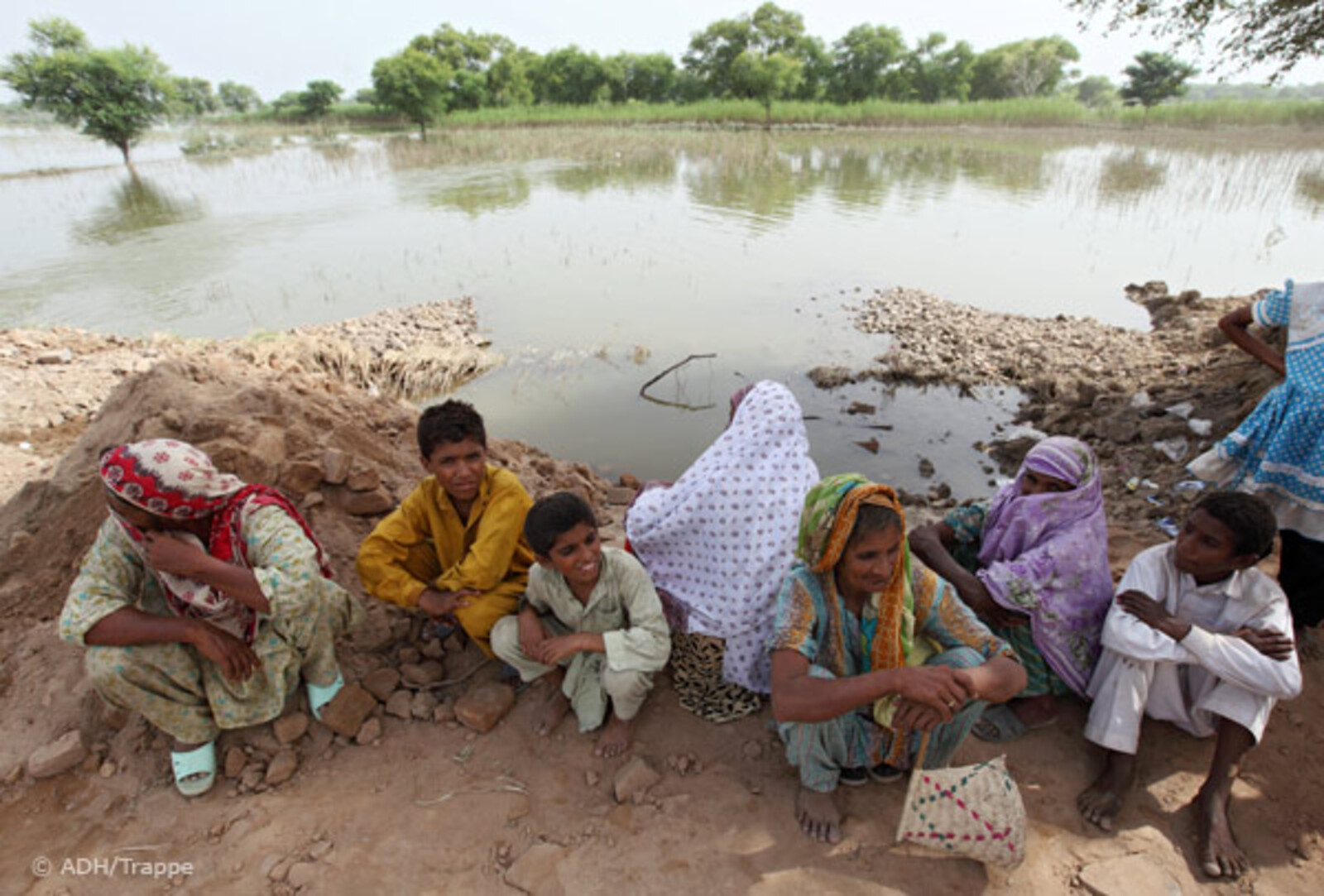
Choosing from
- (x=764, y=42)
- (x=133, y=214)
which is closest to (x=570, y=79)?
(x=764, y=42)

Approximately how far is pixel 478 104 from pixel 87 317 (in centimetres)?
3788

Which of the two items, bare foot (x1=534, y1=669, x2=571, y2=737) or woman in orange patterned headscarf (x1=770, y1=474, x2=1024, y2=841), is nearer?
woman in orange patterned headscarf (x1=770, y1=474, x2=1024, y2=841)

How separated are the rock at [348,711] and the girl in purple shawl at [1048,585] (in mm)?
2289

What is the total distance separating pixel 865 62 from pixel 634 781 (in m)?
55.3

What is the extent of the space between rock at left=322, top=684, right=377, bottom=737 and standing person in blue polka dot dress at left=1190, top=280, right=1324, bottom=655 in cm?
368

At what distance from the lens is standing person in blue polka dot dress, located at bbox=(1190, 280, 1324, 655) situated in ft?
7.98

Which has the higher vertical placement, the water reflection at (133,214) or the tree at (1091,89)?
the tree at (1091,89)

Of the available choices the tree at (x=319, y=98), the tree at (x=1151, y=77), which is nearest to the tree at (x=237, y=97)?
the tree at (x=319, y=98)

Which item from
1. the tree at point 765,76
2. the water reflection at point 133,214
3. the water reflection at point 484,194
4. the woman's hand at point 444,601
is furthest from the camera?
the tree at point 765,76

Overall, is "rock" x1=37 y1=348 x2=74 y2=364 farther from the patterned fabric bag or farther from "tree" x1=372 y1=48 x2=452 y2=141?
"tree" x1=372 y1=48 x2=452 y2=141

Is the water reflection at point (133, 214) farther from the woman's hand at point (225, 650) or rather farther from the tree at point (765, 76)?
the tree at point (765, 76)

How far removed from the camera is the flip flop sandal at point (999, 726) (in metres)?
2.27

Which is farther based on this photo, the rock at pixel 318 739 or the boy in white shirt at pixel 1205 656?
the rock at pixel 318 739

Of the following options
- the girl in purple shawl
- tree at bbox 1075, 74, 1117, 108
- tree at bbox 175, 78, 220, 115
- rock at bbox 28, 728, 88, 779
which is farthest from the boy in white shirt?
tree at bbox 1075, 74, 1117, 108
